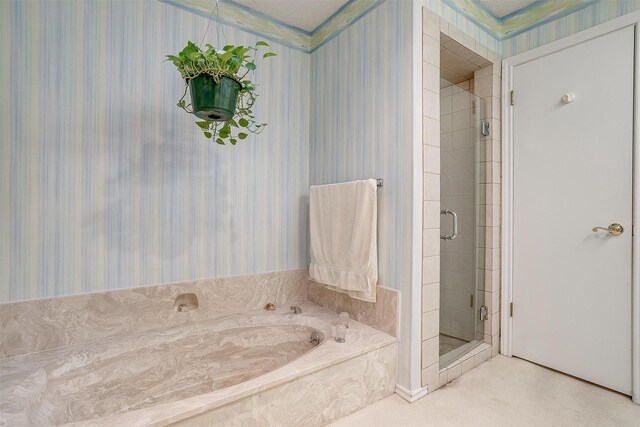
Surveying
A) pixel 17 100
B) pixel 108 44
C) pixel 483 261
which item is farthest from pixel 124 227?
pixel 483 261

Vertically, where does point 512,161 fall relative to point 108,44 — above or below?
below

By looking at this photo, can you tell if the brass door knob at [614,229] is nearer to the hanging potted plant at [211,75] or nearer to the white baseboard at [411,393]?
the white baseboard at [411,393]

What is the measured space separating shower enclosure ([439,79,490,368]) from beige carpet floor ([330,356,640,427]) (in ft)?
1.06

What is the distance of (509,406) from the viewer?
5.40 feet

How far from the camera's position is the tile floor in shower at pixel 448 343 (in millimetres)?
2059

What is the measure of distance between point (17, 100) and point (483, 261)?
2.91 meters

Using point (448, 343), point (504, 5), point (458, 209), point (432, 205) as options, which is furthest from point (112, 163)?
point (504, 5)

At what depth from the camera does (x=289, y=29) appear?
2.34m

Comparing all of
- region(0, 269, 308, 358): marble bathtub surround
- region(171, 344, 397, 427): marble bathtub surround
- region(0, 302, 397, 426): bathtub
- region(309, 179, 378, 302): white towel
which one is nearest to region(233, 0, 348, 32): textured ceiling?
region(309, 179, 378, 302): white towel

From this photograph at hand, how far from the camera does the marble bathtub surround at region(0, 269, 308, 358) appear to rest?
1504 millimetres

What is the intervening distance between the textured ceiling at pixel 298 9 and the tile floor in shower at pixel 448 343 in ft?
7.73

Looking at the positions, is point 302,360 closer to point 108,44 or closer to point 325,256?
point 325,256

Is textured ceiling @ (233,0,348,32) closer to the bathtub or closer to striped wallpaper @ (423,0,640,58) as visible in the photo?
striped wallpaper @ (423,0,640,58)

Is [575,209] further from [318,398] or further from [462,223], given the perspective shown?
[318,398]
